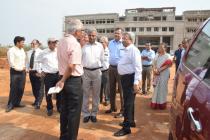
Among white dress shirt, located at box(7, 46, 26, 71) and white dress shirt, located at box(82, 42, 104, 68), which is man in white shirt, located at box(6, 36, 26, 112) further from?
white dress shirt, located at box(82, 42, 104, 68)

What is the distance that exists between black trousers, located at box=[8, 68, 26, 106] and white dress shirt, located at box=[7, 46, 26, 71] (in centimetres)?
16

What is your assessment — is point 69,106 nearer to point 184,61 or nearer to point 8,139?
point 8,139

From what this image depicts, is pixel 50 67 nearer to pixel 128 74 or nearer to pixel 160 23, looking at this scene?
pixel 128 74

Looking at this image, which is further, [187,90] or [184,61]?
[184,61]

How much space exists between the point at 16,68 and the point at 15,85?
0.52 m

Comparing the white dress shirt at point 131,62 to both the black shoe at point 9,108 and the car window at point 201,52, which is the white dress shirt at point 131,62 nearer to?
the car window at point 201,52

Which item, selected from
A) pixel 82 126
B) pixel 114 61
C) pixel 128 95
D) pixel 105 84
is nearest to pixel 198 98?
pixel 128 95

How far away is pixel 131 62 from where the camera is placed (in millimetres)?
5832

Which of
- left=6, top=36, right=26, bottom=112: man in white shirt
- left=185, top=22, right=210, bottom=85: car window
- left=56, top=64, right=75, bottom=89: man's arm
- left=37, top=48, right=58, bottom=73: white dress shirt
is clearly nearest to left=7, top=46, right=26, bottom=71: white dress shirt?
left=6, top=36, right=26, bottom=112: man in white shirt

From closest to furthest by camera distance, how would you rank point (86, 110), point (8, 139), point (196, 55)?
1. point (196, 55)
2. point (8, 139)
3. point (86, 110)

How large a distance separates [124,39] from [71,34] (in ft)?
4.34

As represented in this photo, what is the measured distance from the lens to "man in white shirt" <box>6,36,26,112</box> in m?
8.09

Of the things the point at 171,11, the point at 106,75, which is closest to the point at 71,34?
the point at 106,75

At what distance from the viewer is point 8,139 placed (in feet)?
18.7
